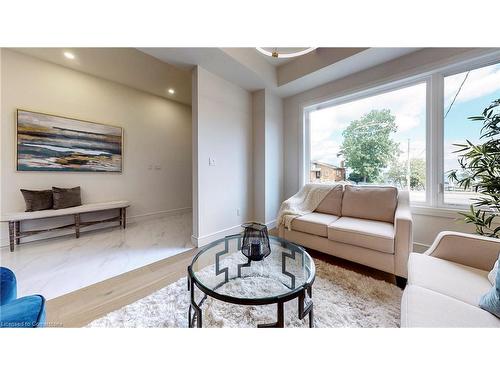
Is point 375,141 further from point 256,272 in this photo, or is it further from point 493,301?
point 256,272

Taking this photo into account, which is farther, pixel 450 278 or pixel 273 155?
pixel 273 155

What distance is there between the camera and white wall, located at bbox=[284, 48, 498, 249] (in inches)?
76.7

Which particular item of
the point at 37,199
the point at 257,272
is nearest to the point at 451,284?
the point at 257,272

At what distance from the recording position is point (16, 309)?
683 millimetres

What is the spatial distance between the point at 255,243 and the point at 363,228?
1175mm

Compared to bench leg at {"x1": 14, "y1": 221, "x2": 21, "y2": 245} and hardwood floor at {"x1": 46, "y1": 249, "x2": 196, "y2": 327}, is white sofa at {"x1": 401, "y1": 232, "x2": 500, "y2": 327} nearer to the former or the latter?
hardwood floor at {"x1": 46, "y1": 249, "x2": 196, "y2": 327}

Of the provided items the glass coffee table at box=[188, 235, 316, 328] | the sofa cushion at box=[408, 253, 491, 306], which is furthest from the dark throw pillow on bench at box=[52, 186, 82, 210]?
the sofa cushion at box=[408, 253, 491, 306]

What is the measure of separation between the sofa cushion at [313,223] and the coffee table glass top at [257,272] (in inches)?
25.3

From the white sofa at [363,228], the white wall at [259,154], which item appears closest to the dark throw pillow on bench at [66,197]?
the white wall at [259,154]

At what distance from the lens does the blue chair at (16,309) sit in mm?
639

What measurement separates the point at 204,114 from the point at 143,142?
6.74 feet
